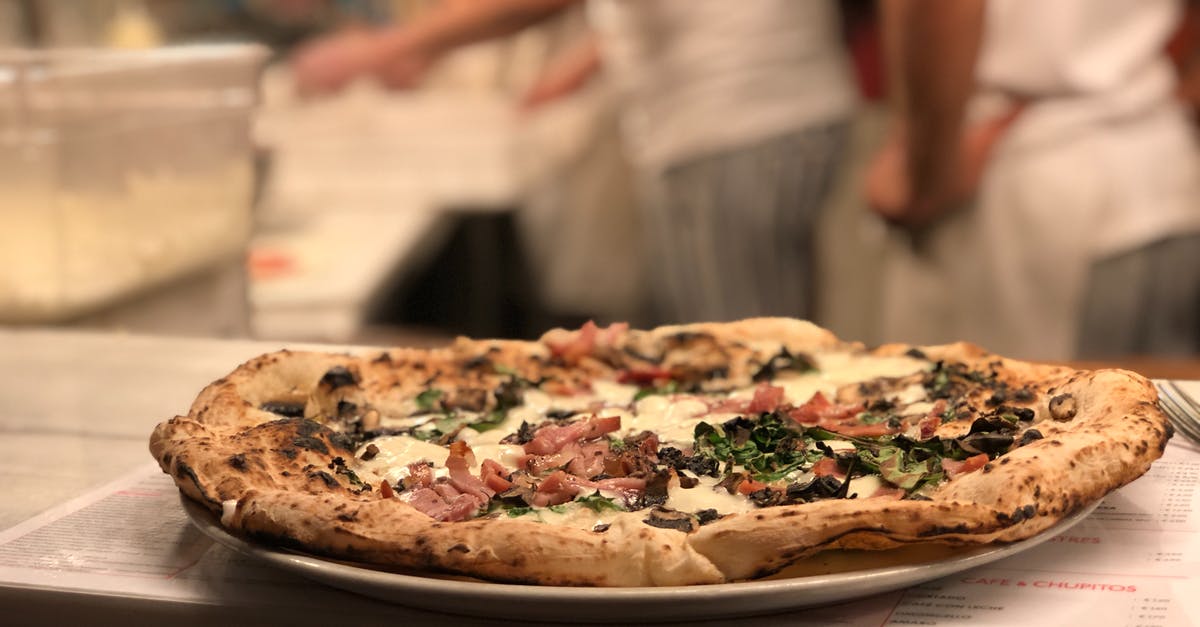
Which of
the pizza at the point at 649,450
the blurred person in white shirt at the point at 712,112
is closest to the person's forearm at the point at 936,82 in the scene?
the blurred person in white shirt at the point at 712,112

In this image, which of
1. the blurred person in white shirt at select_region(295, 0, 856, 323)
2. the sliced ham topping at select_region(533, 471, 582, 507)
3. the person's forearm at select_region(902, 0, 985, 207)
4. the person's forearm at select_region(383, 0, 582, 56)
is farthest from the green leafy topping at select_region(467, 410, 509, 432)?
the person's forearm at select_region(383, 0, 582, 56)

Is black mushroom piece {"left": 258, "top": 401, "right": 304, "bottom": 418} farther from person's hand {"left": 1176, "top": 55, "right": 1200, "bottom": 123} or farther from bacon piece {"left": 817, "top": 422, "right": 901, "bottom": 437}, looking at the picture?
person's hand {"left": 1176, "top": 55, "right": 1200, "bottom": 123}

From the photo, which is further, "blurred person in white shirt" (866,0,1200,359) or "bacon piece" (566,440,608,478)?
"blurred person in white shirt" (866,0,1200,359)

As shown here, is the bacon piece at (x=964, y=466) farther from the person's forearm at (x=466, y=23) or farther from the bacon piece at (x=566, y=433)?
the person's forearm at (x=466, y=23)

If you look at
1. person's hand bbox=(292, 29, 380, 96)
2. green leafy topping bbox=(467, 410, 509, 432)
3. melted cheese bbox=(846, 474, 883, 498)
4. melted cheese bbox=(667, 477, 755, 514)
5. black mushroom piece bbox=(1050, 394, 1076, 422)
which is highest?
person's hand bbox=(292, 29, 380, 96)

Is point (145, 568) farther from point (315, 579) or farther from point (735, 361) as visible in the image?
point (735, 361)

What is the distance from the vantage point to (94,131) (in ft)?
6.66

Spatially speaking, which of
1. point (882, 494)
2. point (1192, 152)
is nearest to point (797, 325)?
point (882, 494)

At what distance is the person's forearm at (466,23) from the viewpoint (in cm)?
284

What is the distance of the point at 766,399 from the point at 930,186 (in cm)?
157

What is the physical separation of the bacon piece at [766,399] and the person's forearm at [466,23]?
176 centimetres

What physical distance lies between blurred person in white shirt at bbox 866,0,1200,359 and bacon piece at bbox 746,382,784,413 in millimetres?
1296

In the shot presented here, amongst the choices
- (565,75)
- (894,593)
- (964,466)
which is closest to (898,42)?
(565,75)

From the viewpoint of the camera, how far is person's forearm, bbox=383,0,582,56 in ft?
9.33
